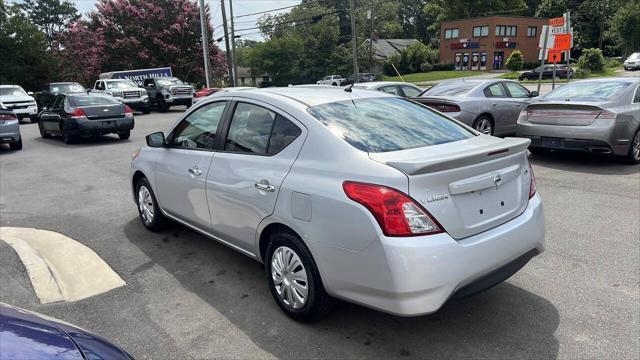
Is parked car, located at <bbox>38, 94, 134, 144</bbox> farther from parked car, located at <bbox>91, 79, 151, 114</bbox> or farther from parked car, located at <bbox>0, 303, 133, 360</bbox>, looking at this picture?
parked car, located at <bbox>0, 303, 133, 360</bbox>

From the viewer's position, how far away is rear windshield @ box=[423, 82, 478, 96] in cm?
1030

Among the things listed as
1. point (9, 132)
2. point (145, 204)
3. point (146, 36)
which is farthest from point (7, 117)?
point (146, 36)

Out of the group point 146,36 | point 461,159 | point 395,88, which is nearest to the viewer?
point 461,159

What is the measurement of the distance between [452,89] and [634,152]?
3.72 m

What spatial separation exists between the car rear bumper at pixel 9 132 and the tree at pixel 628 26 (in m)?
59.6

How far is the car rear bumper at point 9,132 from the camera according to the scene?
1234 cm

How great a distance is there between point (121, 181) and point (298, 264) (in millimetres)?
6167

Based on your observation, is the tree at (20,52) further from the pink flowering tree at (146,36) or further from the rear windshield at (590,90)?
the rear windshield at (590,90)

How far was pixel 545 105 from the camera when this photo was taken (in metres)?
8.46

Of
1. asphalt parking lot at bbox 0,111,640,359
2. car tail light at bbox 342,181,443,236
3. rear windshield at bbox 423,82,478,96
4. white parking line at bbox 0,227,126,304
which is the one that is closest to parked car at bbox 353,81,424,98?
rear windshield at bbox 423,82,478,96

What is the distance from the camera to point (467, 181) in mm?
2988

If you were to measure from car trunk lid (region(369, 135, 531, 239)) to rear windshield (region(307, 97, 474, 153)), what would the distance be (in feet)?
0.53

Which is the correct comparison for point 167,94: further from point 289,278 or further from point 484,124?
point 289,278

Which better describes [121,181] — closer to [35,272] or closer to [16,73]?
[35,272]
